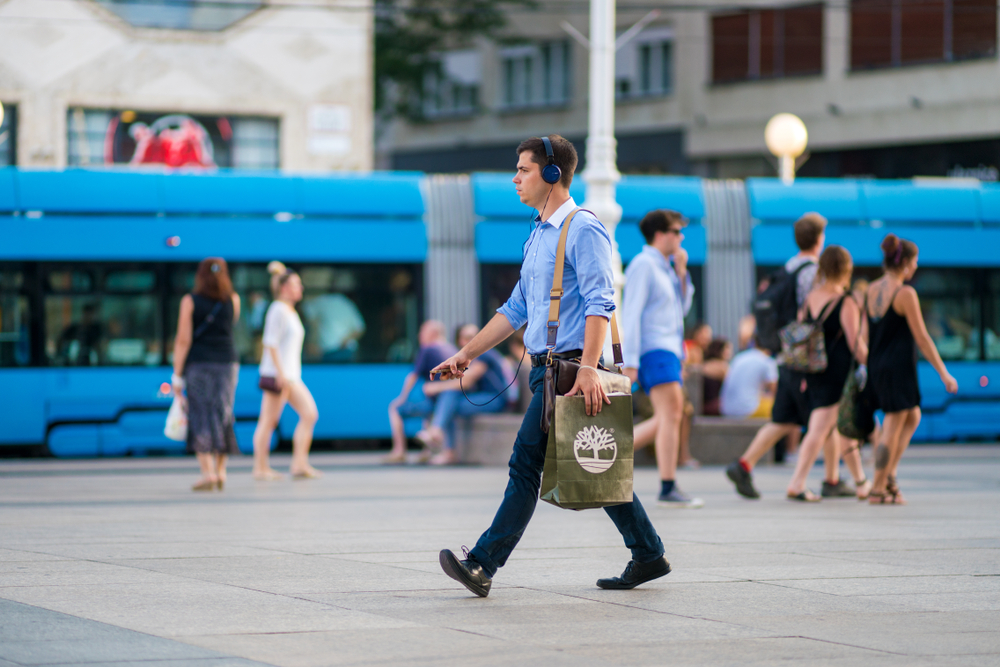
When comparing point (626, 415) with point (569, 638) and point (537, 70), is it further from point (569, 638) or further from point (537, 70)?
point (537, 70)

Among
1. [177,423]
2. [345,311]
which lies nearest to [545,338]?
[177,423]

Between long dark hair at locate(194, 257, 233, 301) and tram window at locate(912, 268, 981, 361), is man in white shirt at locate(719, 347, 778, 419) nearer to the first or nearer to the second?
tram window at locate(912, 268, 981, 361)

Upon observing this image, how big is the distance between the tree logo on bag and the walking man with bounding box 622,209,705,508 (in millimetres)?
3565

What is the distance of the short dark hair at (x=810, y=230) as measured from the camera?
1030 cm

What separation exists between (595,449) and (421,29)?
105 feet

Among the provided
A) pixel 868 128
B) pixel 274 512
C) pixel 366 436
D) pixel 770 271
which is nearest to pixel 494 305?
pixel 366 436

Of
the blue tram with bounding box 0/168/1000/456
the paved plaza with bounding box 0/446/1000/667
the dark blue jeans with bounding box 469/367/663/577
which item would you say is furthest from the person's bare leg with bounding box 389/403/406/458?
the dark blue jeans with bounding box 469/367/663/577

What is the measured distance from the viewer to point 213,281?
11.3m

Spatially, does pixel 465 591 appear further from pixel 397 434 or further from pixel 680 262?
pixel 397 434

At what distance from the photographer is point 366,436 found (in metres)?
17.3

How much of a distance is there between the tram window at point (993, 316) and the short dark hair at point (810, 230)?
10009 mm

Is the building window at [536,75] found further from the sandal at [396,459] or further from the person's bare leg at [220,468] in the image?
the person's bare leg at [220,468]

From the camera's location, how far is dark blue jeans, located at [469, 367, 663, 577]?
5.90 m

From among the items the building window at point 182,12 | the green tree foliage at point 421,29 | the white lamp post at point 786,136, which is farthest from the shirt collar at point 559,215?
the green tree foliage at point 421,29
